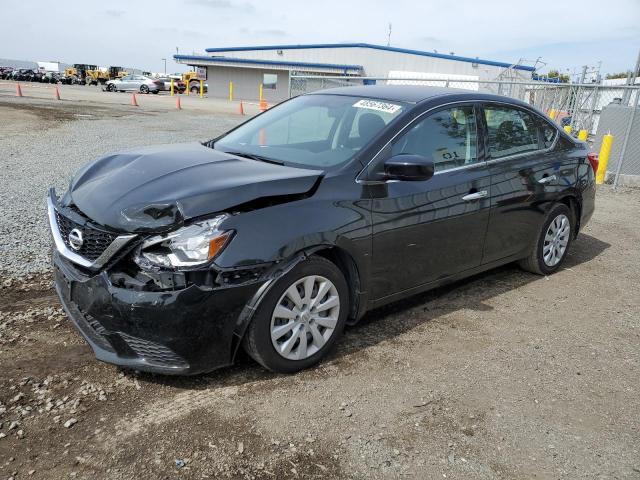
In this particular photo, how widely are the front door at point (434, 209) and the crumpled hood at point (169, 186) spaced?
0.64 metres

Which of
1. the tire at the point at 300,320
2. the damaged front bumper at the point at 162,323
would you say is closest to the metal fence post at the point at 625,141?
the tire at the point at 300,320

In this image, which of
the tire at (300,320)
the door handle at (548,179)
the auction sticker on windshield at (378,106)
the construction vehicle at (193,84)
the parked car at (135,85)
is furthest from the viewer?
the construction vehicle at (193,84)

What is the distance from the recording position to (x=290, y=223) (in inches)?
122

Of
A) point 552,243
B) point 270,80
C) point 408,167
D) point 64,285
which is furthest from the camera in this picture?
point 270,80

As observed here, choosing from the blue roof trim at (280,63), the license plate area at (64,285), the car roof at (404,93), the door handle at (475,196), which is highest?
the blue roof trim at (280,63)

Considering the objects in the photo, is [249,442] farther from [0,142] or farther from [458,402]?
[0,142]

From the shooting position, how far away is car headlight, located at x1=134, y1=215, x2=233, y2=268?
2.83 meters

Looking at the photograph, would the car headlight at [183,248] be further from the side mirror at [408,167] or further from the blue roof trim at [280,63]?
the blue roof trim at [280,63]

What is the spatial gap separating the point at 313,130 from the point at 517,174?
180 cm

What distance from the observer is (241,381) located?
10.7 feet

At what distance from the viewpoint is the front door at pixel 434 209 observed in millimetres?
3656

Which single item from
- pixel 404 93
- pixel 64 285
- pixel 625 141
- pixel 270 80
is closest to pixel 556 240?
pixel 404 93

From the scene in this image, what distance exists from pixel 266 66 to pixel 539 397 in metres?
47.9

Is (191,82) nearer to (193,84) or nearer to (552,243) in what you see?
(193,84)
